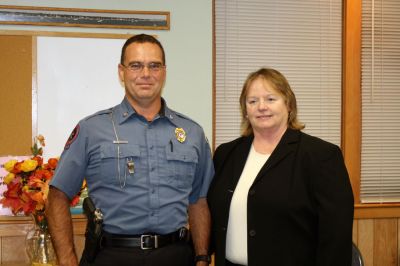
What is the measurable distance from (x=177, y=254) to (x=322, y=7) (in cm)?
208

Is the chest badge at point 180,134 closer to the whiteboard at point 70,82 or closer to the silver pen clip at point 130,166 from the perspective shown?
the silver pen clip at point 130,166

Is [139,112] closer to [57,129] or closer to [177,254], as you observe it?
[177,254]

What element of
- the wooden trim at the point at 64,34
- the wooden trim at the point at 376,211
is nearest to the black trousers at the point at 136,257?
the wooden trim at the point at 64,34

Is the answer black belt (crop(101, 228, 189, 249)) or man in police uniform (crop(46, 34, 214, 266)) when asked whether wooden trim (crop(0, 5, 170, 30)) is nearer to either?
man in police uniform (crop(46, 34, 214, 266))

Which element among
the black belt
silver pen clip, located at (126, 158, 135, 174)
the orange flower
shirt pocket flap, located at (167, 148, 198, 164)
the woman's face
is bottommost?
the black belt

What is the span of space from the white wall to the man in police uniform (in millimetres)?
812

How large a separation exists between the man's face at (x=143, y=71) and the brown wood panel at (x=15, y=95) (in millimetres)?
977

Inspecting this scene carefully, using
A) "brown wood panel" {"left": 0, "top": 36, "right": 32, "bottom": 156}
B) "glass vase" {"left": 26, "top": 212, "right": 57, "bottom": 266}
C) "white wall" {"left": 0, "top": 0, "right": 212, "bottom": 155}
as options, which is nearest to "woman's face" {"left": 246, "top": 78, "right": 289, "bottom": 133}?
"white wall" {"left": 0, "top": 0, "right": 212, "bottom": 155}

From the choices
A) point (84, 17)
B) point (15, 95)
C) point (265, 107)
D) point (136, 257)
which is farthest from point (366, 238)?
point (15, 95)

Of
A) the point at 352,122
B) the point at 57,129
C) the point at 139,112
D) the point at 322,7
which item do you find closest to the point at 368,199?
the point at 352,122

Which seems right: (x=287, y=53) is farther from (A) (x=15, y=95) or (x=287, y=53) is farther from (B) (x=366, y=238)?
(A) (x=15, y=95)

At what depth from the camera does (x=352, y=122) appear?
9.80 feet

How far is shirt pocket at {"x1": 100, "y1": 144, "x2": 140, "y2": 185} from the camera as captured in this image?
180 centimetres

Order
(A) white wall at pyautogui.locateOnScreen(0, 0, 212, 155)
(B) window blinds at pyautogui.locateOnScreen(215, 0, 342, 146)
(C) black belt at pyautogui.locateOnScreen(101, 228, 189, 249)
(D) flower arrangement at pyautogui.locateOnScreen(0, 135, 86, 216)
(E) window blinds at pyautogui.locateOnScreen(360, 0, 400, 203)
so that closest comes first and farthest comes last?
(C) black belt at pyautogui.locateOnScreen(101, 228, 189, 249) → (D) flower arrangement at pyautogui.locateOnScreen(0, 135, 86, 216) → (A) white wall at pyautogui.locateOnScreen(0, 0, 212, 155) → (B) window blinds at pyautogui.locateOnScreen(215, 0, 342, 146) → (E) window blinds at pyautogui.locateOnScreen(360, 0, 400, 203)
